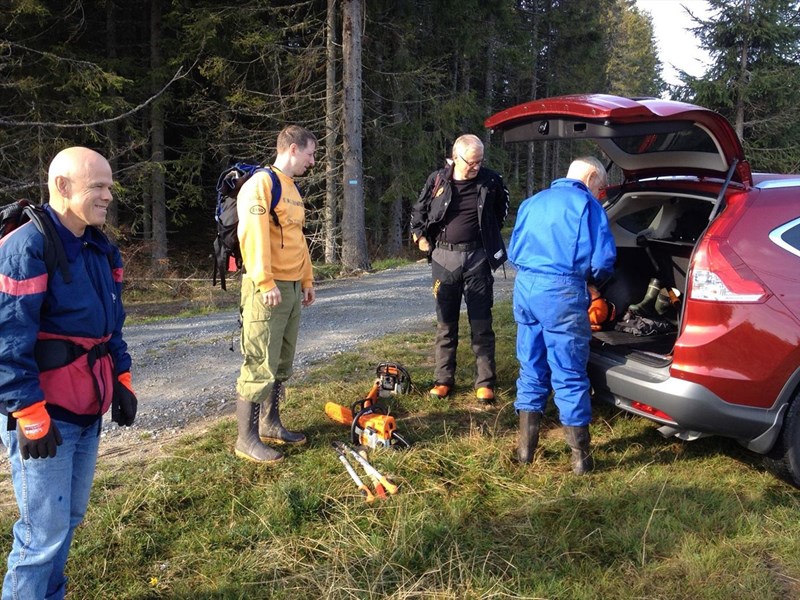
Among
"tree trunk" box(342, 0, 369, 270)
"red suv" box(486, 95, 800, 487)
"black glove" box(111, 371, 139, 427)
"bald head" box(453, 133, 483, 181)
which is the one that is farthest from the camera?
"tree trunk" box(342, 0, 369, 270)

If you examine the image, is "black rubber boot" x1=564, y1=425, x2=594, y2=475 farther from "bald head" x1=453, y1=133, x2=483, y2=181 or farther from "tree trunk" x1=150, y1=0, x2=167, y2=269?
"tree trunk" x1=150, y1=0, x2=167, y2=269

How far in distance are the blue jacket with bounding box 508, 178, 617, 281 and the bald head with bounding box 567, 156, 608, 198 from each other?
0.07 metres

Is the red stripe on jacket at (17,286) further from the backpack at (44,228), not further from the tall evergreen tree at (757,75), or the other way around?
the tall evergreen tree at (757,75)

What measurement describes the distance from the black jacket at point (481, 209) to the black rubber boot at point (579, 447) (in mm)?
1585

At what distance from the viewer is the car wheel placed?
11.2 feet

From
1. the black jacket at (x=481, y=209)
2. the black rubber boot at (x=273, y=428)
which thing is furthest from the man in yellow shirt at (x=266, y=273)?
the black jacket at (x=481, y=209)

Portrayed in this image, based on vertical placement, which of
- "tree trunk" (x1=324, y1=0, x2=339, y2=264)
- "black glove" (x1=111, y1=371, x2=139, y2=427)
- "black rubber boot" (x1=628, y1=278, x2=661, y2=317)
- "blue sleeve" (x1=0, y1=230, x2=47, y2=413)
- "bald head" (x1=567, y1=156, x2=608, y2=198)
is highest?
"tree trunk" (x1=324, y1=0, x2=339, y2=264)

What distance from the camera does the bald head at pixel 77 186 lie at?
2.21 meters

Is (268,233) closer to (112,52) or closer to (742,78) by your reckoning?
(112,52)

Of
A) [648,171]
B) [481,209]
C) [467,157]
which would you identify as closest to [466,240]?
[481,209]

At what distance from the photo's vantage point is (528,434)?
3824 mm

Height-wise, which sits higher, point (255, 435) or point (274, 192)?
point (274, 192)

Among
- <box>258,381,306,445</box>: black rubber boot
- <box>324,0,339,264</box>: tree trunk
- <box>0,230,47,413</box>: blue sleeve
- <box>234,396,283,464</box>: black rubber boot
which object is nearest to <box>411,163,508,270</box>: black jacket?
<box>258,381,306,445</box>: black rubber boot

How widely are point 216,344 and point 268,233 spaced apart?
381cm
